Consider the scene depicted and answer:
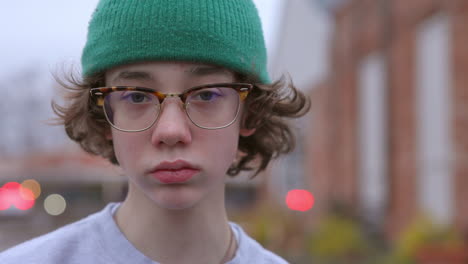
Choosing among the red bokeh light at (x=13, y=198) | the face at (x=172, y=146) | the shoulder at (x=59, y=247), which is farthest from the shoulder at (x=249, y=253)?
the red bokeh light at (x=13, y=198)

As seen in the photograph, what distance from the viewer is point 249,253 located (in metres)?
2.00

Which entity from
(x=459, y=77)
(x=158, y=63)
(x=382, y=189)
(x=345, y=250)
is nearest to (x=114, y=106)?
(x=158, y=63)

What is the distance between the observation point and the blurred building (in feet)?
30.3

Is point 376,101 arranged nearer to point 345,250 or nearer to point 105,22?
point 345,250

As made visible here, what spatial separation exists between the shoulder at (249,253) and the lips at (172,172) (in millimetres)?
393

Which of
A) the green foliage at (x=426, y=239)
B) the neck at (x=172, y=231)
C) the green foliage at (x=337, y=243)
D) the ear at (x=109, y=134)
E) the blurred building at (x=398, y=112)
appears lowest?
the neck at (x=172, y=231)

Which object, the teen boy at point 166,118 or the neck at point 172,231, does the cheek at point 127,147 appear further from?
the neck at point 172,231

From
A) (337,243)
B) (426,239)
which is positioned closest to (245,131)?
(426,239)

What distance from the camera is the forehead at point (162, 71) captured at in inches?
67.7

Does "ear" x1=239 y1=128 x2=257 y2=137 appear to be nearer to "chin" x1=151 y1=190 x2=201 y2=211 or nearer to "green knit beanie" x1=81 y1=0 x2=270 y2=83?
"green knit beanie" x1=81 y1=0 x2=270 y2=83

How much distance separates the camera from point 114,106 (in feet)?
5.85

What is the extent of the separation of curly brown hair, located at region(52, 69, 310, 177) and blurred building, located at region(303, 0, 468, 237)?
7.25 m

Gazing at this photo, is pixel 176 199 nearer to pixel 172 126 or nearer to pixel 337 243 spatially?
pixel 172 126

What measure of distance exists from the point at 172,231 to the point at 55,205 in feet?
81.9
